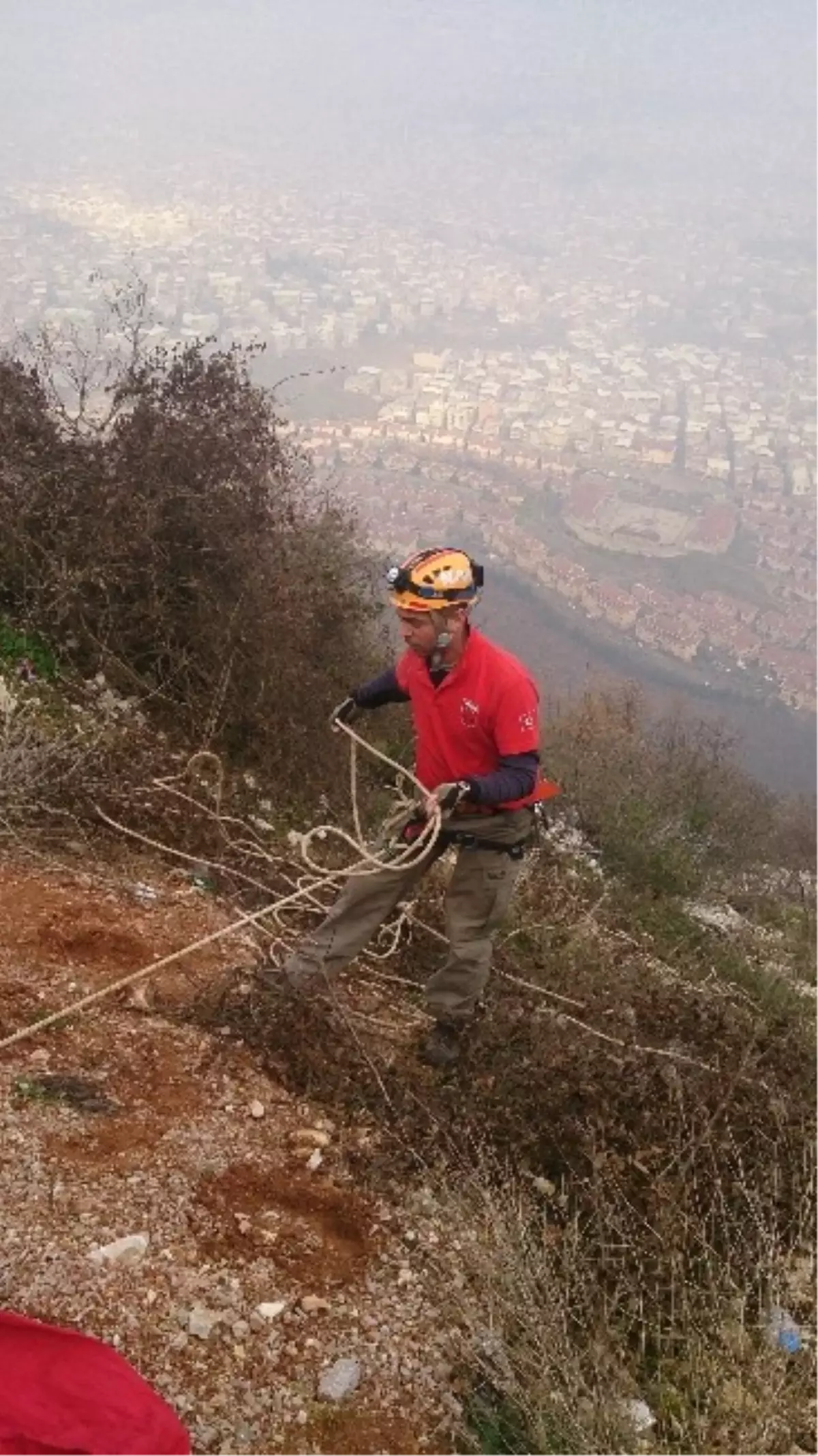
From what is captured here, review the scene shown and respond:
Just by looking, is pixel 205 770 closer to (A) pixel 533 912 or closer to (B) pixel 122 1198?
(A) pixel 533 912

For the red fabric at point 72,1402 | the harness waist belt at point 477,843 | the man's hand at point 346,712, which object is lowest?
the red fabric at point 72,1402

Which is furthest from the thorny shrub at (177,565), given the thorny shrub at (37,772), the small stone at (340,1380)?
the small stone at (340,1380)

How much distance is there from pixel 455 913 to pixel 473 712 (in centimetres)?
93

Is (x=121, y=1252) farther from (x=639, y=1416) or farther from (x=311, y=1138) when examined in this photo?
(x=639, y=1416)

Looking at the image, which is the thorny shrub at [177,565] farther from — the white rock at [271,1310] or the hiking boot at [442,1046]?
the white rock at [271,1310]

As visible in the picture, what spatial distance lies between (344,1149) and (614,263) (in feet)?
495

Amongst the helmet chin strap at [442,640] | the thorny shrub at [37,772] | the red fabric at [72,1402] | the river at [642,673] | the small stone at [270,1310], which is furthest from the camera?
the river at [642,673]

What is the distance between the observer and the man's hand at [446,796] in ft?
12.5

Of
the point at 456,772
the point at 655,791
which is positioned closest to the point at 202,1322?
the point at 456,772

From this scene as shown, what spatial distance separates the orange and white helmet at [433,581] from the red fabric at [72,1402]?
2.36 meters

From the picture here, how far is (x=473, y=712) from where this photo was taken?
396 cm

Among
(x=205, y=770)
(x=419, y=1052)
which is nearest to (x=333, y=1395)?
(x=419, y=1052)

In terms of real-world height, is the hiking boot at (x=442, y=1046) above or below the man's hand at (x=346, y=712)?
below

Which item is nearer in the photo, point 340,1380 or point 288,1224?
point 340,1380
